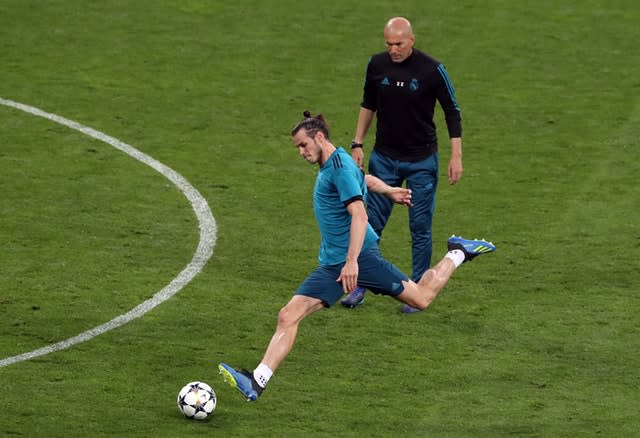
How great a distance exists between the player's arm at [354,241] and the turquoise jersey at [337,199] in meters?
0.09

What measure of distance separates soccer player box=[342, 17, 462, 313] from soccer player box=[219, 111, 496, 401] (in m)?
1.89

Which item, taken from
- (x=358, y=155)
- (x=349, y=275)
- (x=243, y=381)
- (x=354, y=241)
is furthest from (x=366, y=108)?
(x=243, y=381)

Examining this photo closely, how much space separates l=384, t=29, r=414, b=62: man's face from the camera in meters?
15.1

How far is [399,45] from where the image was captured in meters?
15.1

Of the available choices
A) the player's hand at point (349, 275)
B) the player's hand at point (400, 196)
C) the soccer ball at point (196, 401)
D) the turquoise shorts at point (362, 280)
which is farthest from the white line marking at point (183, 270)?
the player's hand at point (400, 196)

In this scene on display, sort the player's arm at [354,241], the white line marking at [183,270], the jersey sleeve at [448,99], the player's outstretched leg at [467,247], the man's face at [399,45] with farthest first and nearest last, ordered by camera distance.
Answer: the jersey sleeve at [448,99] < the man's face at [399,45] < the player's outstretched leg at [467,247] < the white line marking at [183,270] < the player's arm at [354,241]

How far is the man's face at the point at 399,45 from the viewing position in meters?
15.1

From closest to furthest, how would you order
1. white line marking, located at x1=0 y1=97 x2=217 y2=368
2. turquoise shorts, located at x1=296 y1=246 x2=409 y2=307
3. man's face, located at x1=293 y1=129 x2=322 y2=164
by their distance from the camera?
man's face, located at x1=293 y1=129 x2=322 y2=164, turquoise shorts, located at x1=296 y1=246 x2=409 y2=307, white line marking, located at x1=0 y1=97 x2=217 y2=368

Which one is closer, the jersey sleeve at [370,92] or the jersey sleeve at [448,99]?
the jersey sleeve at [448,99]

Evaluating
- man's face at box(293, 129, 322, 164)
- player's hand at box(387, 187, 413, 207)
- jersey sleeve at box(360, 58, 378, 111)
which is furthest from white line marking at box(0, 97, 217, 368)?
player's hand at box(387, 187, 413, 207)

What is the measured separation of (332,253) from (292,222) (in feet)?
16.9

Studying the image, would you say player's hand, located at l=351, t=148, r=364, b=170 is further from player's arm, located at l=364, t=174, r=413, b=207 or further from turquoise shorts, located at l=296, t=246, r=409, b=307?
turquoise shorts, located at l=296, t=246, r=409, b=307

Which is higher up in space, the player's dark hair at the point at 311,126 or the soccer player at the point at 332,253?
the player's dark hair at the point at 311,126

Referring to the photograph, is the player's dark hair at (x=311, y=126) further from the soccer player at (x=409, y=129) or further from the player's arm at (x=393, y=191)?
the soccer player at (x=409, y=129)
